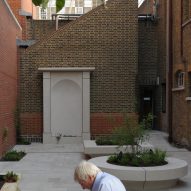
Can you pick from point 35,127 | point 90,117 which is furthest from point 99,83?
point 35,127

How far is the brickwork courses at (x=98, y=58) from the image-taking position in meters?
20.6

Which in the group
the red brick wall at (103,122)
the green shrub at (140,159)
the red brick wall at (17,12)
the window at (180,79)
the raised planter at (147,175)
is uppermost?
the red brick wall at (17,12)

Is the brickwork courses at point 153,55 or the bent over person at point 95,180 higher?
the brickwork courses at point 153,55

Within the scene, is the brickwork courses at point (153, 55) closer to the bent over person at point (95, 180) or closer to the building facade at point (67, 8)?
the building facade at point (67, 8)

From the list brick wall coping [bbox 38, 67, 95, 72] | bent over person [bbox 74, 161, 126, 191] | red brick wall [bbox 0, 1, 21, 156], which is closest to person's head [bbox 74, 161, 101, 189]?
bent over person [bbox 74, 161, 126, 191]

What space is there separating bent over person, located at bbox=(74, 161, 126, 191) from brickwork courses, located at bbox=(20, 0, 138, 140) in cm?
1695

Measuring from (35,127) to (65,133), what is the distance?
50.5 inches

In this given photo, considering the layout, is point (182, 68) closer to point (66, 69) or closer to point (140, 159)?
point (66, 69)

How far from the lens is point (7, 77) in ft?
57.2

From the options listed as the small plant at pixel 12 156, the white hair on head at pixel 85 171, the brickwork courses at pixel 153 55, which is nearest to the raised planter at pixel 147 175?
the small plant at pixel 12 156

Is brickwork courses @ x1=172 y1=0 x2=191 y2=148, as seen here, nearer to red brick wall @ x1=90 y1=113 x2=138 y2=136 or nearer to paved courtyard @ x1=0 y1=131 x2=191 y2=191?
paved courtyard @ x1=0 y1=131 x2=191 y2=191

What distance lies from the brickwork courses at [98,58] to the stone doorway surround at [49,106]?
280 millimetres

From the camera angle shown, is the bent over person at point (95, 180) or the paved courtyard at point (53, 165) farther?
the paved courtyard at point (53, 165)

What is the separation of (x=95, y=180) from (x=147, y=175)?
639 cm
